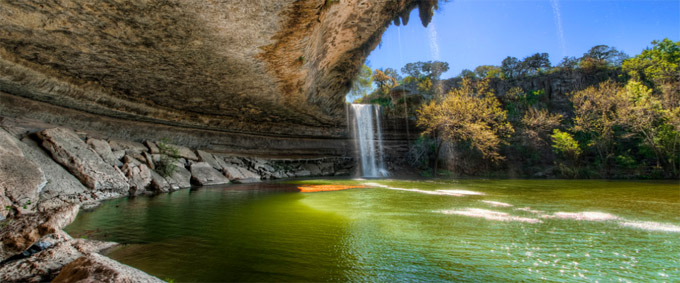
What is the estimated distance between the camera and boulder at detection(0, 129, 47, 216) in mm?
4318

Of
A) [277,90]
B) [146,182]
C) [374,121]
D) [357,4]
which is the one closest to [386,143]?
[374,121]

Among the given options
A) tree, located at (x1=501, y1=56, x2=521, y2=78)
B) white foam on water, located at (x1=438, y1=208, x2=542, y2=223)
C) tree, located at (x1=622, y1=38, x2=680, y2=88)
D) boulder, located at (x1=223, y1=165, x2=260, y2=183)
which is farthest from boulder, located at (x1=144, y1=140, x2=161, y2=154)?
tree, located at (x1=501, y1=56, x2=521, y2=78)

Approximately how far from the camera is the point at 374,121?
21.8 meters

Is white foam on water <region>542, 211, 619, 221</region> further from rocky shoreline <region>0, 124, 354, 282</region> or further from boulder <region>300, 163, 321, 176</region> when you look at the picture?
boulder <region>300, 163, 321, 176</region>

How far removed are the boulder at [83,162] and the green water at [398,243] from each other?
95.1 inches

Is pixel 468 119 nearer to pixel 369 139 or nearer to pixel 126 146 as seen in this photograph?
pixel 369 139

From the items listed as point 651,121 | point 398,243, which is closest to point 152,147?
point 398,243

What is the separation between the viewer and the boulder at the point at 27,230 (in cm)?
230

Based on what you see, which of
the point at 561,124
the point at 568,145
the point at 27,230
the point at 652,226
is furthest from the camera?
the point at 561,124

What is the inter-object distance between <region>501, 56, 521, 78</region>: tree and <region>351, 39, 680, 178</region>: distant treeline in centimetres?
1102

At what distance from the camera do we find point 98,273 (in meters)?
1.66

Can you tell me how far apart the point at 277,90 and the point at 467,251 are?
9862 millimetres

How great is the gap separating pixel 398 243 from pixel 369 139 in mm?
18630

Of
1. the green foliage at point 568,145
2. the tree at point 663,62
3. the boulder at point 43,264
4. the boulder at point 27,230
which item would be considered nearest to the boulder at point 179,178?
the boulder at point 27,230
